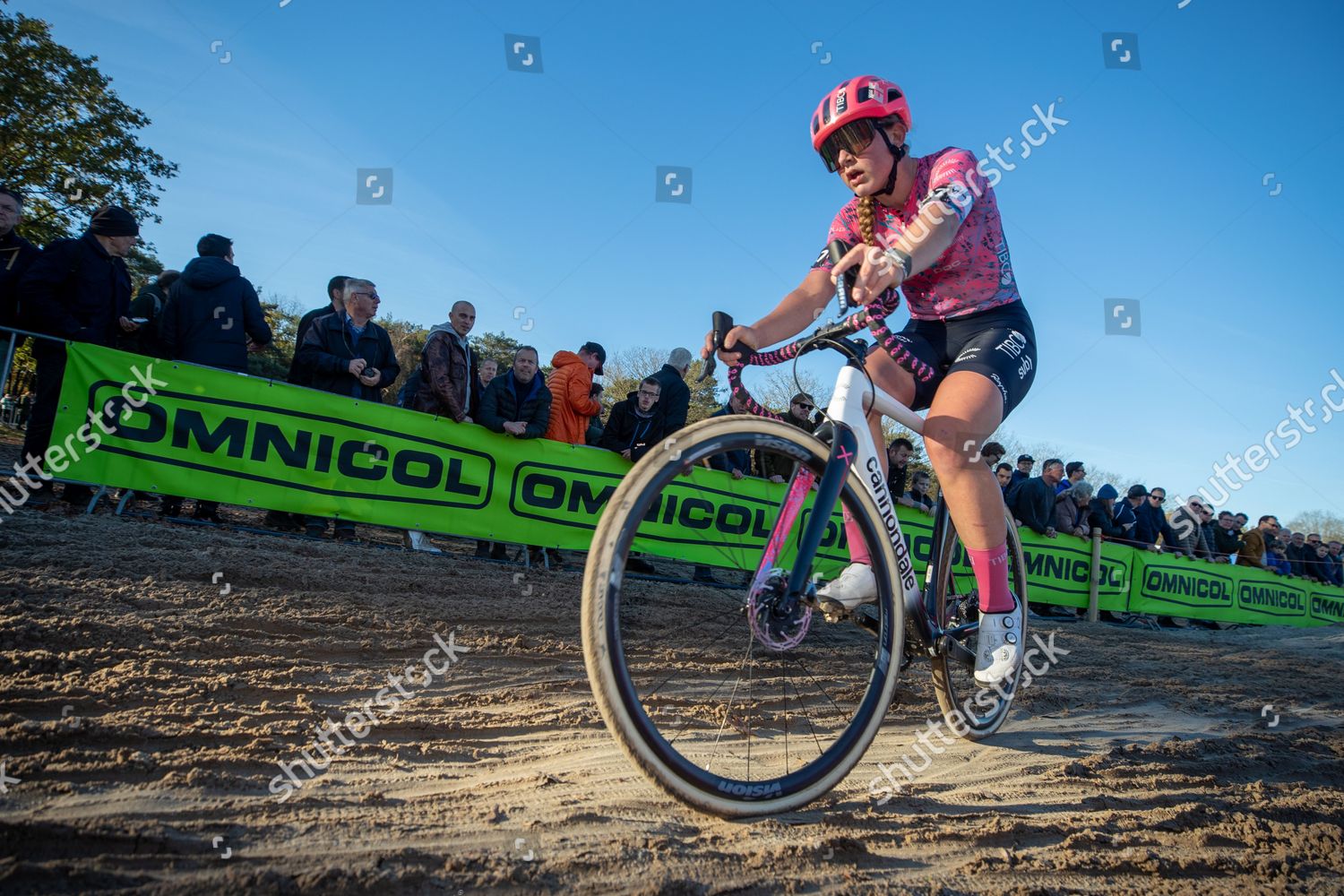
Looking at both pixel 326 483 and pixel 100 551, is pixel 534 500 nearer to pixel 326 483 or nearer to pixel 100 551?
pixel 326 483

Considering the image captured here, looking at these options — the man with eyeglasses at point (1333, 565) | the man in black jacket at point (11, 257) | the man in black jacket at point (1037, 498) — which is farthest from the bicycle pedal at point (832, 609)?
the man with eyeglasses at point (1333, 565)

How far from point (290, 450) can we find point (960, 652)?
5.91 metres

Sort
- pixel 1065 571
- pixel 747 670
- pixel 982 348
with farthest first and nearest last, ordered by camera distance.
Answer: pixel 1065 571 < pixel 747 670 < pixel 982 348

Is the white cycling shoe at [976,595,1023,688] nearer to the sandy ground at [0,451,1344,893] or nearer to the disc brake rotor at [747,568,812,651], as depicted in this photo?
the sandy ground at [0,451,1344,893]

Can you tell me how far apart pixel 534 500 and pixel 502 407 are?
3.50 ft

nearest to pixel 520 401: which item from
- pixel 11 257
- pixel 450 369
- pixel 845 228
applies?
pixel 450 369

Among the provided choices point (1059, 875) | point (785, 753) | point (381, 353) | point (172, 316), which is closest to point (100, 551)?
point (172, 316)

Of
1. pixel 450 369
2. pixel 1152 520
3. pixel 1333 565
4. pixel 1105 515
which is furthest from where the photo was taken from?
pixel 1333 565

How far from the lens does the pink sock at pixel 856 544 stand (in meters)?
2.74

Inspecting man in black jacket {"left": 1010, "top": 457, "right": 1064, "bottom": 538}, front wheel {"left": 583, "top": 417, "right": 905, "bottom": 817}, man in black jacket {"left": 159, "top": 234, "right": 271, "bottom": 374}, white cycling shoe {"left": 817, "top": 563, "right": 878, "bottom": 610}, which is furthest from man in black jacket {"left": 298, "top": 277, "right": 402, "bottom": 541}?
man in black jacket {"left": 1010, "top": 457, "right": 1064, "bottom": 538}

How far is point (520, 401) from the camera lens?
8.12 metres

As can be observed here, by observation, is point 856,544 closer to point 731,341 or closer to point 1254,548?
point 731,341

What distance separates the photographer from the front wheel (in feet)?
6.45

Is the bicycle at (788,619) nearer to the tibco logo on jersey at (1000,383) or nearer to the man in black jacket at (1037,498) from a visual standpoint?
the tibco logo on jersey at (1000,383)
